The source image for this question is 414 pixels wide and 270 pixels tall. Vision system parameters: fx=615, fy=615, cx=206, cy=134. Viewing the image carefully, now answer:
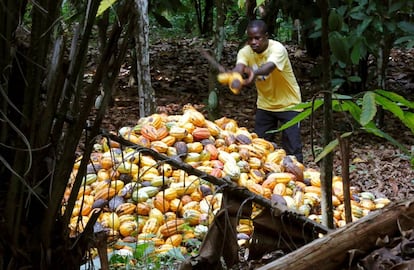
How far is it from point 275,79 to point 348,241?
3.27 metres

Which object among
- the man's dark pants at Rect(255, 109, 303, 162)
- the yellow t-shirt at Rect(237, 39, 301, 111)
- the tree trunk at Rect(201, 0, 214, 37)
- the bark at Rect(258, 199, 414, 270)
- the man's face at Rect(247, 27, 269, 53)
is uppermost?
the tree trunk at Rect(201, 0, 214, 37)

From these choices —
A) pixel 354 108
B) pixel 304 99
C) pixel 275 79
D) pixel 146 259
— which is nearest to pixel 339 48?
pixel 275 79

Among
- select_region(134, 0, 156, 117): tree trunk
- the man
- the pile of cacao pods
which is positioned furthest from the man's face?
select_region(134, 0, 156, 117): tree trunk

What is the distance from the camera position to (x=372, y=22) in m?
5.07

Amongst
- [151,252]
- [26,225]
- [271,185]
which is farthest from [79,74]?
[271,185]

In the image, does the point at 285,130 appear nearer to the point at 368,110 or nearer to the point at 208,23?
the point at 368,110

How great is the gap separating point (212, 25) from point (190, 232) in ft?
23.5

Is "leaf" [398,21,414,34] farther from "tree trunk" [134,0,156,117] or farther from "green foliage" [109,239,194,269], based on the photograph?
"green foliage" [109,239,194,269]

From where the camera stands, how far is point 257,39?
4211 mm

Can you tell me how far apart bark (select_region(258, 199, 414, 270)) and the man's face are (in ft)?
10.0

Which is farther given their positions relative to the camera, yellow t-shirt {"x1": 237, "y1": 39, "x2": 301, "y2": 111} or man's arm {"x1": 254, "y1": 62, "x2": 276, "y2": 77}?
yellow t-shirt {"x1": 237, "y1": 39, "x2": 301, "y2": 111}

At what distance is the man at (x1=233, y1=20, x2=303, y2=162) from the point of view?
4.15m

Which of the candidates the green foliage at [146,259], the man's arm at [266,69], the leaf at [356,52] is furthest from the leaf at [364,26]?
the green foliage at [146,259]

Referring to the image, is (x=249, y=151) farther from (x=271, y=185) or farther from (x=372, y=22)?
(x=372, y=22)
